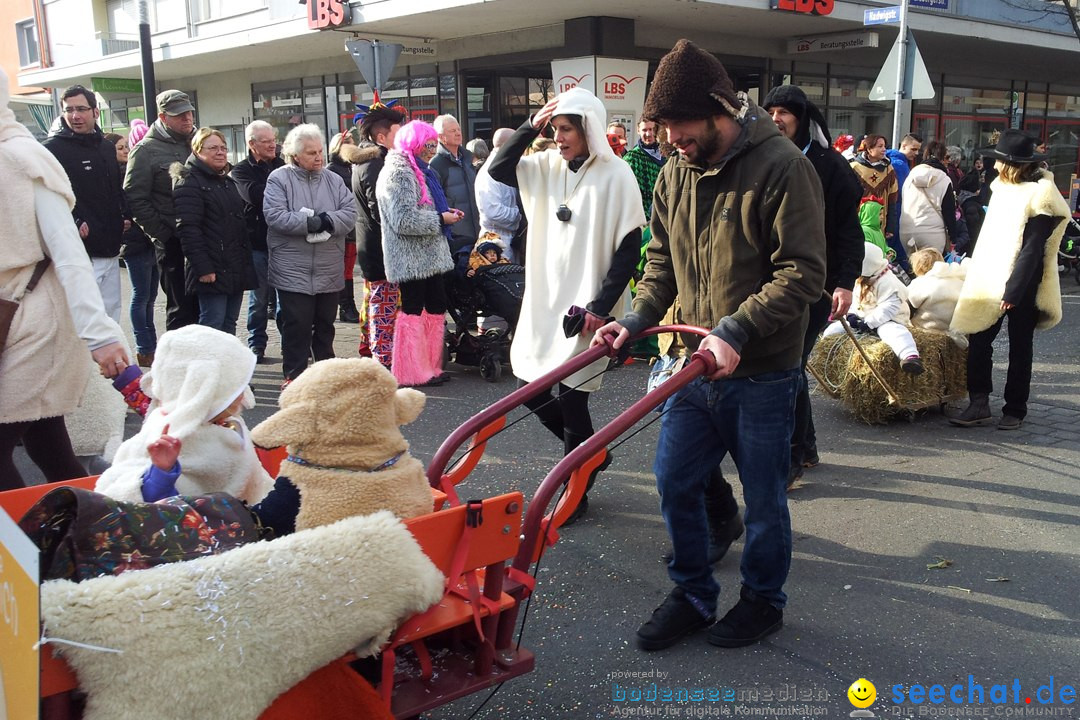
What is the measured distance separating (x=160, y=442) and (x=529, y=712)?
147 cm

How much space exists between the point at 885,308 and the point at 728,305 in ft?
11.2

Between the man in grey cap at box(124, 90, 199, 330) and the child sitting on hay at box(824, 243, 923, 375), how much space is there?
16.2ft

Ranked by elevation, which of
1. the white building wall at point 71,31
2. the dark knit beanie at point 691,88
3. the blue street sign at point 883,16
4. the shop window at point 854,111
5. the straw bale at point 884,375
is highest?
the white building wall at point 71,31

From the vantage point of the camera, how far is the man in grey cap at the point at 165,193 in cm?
695

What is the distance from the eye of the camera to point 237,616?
6.79 ft

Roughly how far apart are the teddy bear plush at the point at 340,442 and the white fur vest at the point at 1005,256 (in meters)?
4.80

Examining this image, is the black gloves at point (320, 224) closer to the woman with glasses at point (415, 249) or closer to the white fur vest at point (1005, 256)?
the woman with glasses at point (415, 249)

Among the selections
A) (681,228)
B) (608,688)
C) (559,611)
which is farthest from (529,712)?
(681,228)

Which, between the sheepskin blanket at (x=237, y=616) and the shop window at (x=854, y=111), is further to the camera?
the shop window at (x=854, y=111)

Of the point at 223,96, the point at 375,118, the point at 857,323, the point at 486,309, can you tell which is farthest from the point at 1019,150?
the point at 223,96

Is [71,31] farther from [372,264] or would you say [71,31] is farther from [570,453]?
[570,453]

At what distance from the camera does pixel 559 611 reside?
3.70 m

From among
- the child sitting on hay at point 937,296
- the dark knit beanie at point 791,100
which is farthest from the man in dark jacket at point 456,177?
the dark knit beanie at point 791,100

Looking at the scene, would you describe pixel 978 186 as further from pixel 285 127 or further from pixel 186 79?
pixel 186 79
